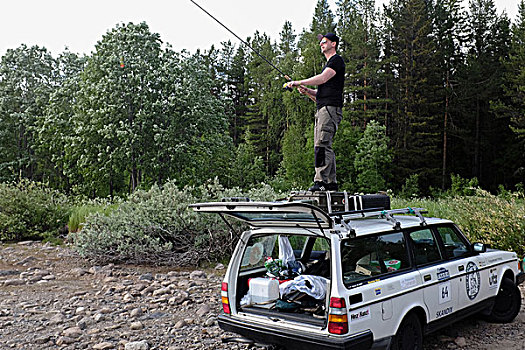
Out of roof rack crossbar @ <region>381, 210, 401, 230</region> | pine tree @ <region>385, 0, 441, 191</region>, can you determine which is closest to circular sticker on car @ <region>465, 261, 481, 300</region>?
roof rack crossbar @ <region>381, 210, 401, 230</region>

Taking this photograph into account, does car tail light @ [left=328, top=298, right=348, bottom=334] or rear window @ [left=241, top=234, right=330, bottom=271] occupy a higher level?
rear window @ [left=241, top=234, right=330, bottom=271]

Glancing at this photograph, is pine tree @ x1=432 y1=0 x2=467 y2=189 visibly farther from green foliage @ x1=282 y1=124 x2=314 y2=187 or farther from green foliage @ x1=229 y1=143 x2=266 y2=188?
green foliage @ x1=229 y1=143 x2=266 y2=188

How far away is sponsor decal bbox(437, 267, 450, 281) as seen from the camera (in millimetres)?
5227

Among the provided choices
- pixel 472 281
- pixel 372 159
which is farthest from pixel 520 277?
pixel 372 159

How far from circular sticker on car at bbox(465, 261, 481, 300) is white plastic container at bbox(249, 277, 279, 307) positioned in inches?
96.4

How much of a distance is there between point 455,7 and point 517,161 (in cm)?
1480

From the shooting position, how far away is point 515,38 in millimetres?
34281

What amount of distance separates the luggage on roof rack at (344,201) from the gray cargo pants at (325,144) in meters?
0.91

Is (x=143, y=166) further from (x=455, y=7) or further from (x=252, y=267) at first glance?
(x=455, y=7)

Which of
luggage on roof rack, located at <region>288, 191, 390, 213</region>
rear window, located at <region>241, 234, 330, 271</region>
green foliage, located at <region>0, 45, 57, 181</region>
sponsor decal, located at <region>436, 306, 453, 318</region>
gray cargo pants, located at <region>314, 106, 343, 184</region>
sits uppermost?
green foliage, located at <region>0, 45, 57, 181</region>

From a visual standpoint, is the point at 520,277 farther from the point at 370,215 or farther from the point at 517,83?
the point at 517,83

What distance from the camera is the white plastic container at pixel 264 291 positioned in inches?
195

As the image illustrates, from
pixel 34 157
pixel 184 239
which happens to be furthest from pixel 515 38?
pixel 34 157

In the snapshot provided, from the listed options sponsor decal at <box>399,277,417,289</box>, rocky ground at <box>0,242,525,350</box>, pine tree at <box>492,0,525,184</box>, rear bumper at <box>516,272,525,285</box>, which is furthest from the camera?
pine tree at <box>492,0,525,184</box>
